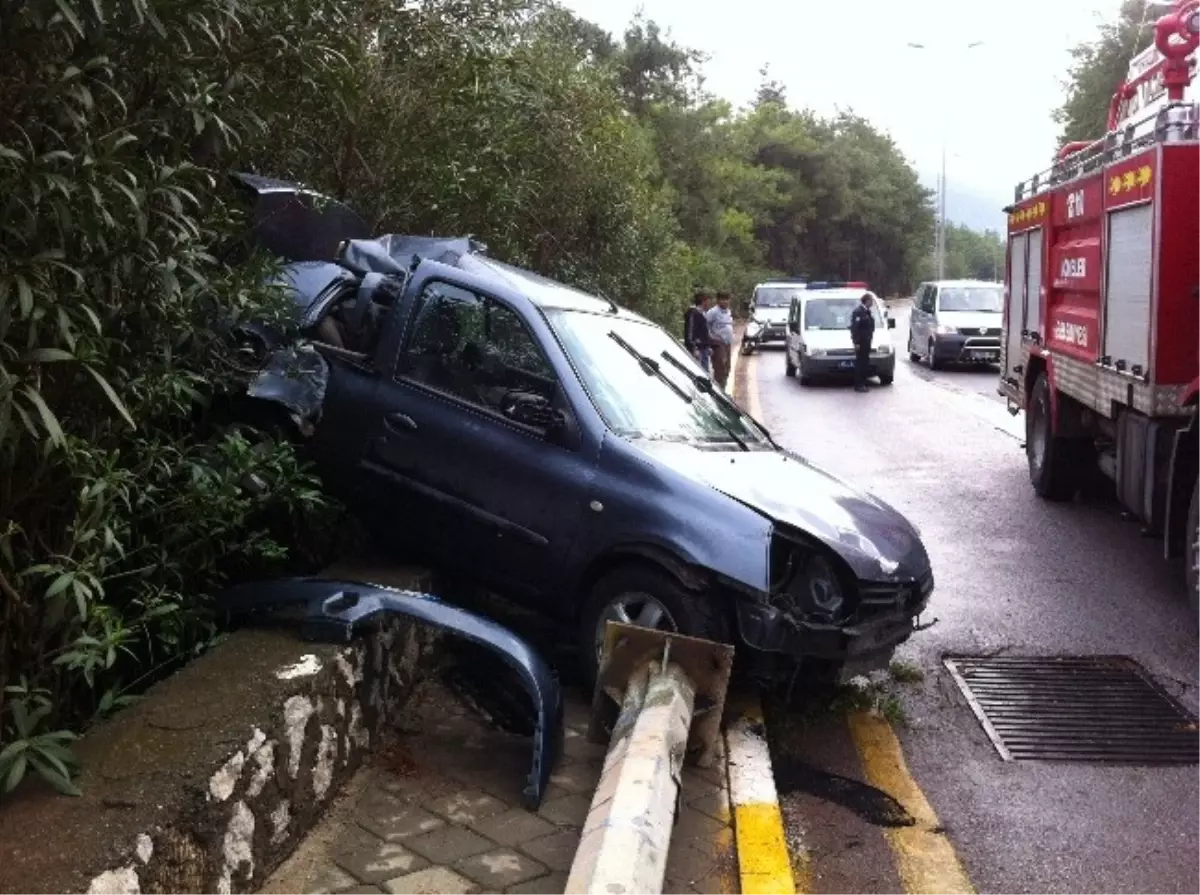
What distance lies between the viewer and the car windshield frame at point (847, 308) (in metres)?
23.3

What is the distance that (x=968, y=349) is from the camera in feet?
82.6

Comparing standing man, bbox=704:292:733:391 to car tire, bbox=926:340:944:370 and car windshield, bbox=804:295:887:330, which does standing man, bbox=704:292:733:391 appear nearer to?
car windshield, bbox=804:295:887:330

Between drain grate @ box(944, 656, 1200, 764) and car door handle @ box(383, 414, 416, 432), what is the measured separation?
2.84 m

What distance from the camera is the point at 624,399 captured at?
5.73 m

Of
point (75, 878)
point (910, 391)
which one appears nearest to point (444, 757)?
point (75, 878)

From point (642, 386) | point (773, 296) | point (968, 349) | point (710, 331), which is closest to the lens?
point (642, 386)

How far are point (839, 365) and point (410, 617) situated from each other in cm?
1881

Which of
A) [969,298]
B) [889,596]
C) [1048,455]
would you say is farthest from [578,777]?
[969,298]

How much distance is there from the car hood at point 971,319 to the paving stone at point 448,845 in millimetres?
22764

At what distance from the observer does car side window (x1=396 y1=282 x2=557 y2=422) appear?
5.67 meters

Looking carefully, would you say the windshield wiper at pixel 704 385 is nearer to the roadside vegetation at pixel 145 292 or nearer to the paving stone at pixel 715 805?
the roadside vegetation at pixel 145 292

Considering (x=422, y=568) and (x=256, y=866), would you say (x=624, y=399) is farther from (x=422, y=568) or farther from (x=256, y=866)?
(x=256, y=866)

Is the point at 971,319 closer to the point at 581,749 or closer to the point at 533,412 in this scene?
the point at 533,412

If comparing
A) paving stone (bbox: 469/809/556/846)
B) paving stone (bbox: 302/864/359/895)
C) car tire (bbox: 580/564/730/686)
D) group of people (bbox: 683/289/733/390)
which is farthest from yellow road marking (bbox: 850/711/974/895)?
group of people (bbox: 683/289/733/390)
